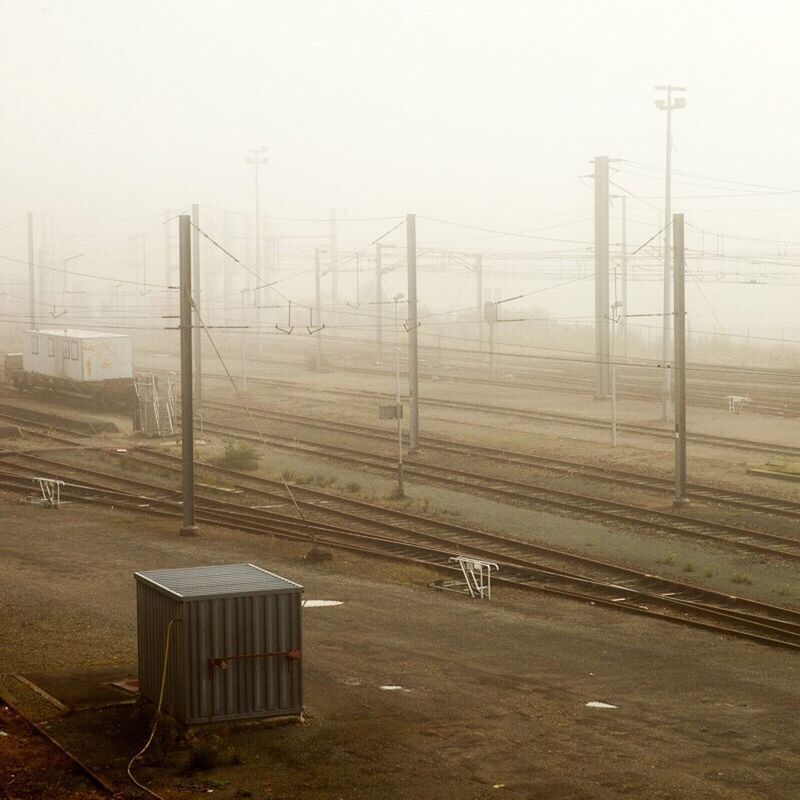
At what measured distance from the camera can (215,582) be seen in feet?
40.9

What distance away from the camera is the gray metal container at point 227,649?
464 inches

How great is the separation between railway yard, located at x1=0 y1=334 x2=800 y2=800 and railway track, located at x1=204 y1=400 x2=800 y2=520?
11cm

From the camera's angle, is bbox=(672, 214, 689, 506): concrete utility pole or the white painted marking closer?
the white painted marking

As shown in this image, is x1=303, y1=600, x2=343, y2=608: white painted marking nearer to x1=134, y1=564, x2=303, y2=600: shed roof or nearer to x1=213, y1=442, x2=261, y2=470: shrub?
x1=134, y1=564, x2=303, y2=600: shed roof

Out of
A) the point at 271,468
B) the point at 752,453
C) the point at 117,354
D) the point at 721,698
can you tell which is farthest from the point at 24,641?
the point at 117,354

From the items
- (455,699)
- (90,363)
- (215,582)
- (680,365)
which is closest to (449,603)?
(455,699)

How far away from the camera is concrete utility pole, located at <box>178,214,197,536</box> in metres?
22.1

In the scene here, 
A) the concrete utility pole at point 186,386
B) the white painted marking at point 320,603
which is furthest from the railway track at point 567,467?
the white painted marking at point 320,603

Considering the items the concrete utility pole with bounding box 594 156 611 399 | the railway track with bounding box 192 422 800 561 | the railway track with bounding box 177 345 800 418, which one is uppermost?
the concrete utility pole with bounding box 594 156 611 399

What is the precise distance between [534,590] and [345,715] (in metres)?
7.23

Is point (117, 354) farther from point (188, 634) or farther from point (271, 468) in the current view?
point (188, 634)

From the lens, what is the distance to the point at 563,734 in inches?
473

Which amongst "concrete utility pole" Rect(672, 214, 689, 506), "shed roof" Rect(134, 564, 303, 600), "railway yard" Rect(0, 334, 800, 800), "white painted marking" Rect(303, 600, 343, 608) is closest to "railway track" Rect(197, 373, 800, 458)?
"railway yard" Rect(0, 334, 800, 800)

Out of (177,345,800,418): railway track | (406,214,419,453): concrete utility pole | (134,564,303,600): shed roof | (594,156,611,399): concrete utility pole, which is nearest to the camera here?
(134,564,303,600): shed roof
